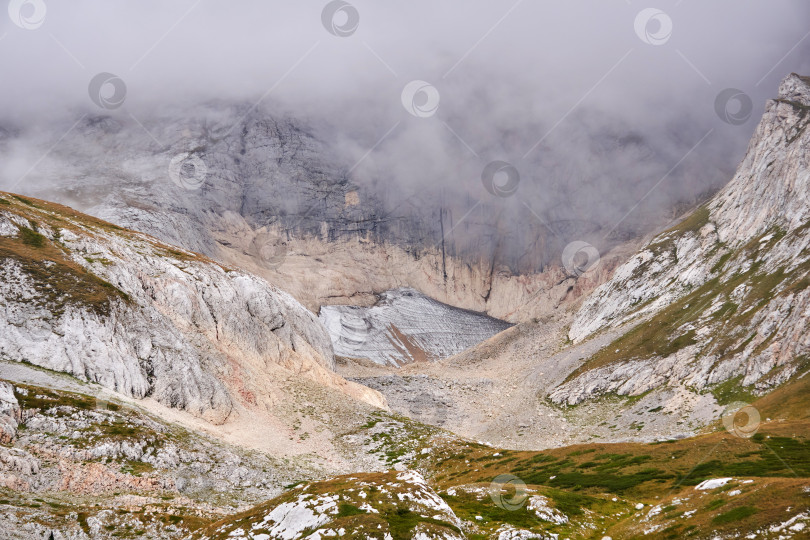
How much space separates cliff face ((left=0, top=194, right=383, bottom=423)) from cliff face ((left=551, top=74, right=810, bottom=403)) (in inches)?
2183

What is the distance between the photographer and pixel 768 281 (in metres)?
103

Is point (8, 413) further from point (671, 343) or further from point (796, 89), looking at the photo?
point (796, 89)

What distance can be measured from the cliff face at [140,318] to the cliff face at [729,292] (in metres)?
55.4

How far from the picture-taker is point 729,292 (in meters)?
111

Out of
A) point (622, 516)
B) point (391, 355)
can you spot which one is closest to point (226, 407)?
point (622, 516)

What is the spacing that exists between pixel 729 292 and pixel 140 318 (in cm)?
10547

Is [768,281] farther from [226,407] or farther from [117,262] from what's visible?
[117,262]

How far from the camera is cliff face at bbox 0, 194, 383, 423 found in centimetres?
6425

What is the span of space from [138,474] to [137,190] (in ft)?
502

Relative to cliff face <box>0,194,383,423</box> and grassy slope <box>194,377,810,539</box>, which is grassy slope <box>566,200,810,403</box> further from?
cliff face <box>0,194,383,423</box>

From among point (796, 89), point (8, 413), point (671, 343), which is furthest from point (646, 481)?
point (796, 89)

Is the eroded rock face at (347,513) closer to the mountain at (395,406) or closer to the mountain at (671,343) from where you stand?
the mountain at (395,406)

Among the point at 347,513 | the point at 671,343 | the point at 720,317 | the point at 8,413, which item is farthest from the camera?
the point at 671,343

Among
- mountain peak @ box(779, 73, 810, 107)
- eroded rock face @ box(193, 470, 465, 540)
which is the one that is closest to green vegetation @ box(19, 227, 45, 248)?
eroded rock face @ box(193, 470, 465, 540)
